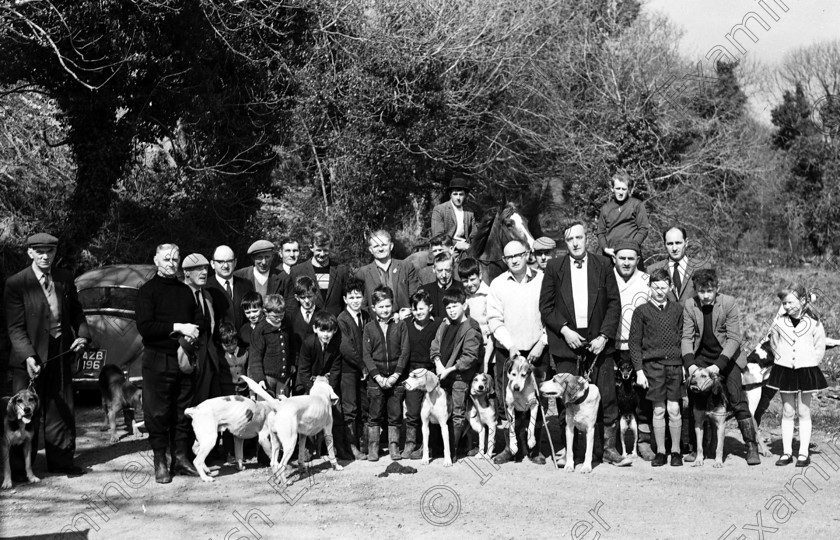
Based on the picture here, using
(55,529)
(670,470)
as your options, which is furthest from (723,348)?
(55,529)

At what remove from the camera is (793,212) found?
35375 mm

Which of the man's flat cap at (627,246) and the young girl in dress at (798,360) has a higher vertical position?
the man's flat cap at (627,246)

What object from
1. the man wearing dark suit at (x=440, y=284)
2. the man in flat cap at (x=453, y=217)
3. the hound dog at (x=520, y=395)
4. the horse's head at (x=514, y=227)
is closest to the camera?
the hound dog at (x=520, y=395)

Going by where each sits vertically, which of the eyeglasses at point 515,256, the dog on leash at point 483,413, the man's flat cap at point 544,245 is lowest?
the dog on leash at point 483,413

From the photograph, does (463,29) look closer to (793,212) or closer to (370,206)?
(370,206)

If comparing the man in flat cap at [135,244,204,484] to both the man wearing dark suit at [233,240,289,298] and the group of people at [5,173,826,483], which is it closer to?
the group of people at [5,173,826,483]

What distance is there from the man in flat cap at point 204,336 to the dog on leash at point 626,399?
3.57 m

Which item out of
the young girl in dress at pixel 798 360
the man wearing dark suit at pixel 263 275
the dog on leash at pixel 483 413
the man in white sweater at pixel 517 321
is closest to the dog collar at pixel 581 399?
the man in white sweater at pixel 517 321

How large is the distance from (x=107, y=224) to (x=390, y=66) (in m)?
6.16

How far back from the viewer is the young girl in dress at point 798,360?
25.1 ft

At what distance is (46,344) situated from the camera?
7695 millimetres

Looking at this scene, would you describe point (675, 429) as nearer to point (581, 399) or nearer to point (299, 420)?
point (581, 399)

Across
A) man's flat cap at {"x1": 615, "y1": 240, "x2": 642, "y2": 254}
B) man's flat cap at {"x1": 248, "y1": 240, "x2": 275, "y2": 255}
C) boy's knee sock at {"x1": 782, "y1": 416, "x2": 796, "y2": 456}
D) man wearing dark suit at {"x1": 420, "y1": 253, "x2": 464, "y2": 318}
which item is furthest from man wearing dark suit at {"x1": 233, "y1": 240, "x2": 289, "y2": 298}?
boy's knee sock at {"x1": 782, "y1": 416, "x2": 796, "y2": 456}

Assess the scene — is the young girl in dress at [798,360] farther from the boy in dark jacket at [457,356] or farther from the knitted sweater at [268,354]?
the knitted sweater at [268,354]
